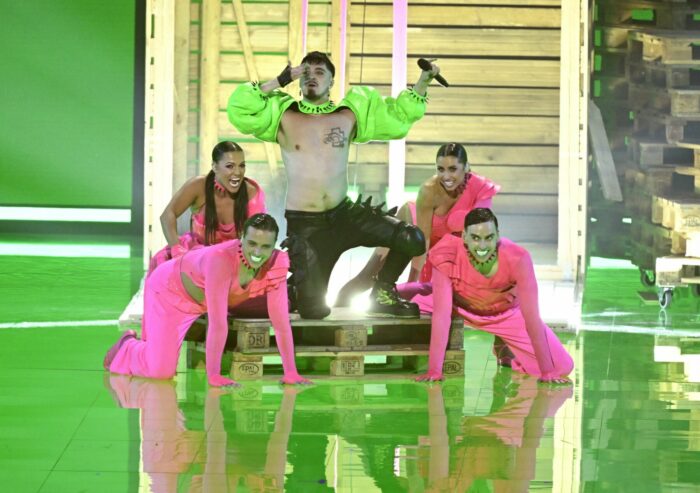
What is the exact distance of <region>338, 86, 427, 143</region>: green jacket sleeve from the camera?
788 cm

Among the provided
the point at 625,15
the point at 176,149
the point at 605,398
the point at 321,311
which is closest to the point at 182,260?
the point at 321,311

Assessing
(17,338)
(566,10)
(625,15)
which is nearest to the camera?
(17,338)

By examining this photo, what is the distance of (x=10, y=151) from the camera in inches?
564

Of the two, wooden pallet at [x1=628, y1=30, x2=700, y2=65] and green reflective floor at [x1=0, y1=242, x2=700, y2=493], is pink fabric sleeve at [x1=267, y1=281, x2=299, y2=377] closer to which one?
green reflective floor at [x1=0, y1=242, x2=700, y2=493]

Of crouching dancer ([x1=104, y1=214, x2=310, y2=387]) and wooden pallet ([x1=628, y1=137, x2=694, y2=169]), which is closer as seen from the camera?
crouching dancer ([x1=104, y1=214, x2=310, y2=387])

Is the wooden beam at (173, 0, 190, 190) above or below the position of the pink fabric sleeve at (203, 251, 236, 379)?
above

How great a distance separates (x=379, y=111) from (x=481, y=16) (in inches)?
186

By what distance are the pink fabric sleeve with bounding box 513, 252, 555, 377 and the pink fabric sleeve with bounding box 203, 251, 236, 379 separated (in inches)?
55.1

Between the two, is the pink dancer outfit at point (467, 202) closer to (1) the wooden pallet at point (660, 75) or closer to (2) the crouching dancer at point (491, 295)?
(2) the crouching dancer at point (491, 295)

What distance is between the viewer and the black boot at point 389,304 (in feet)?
25.6

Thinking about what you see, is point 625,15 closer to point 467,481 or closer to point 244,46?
point 244,46

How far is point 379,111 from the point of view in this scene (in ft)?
26.0

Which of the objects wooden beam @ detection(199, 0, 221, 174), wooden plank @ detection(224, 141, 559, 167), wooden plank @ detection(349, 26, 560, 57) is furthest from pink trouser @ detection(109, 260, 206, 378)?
wooden plank @ detection(349, 26, 560, 57)

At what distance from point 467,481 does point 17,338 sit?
3773 millimetres
